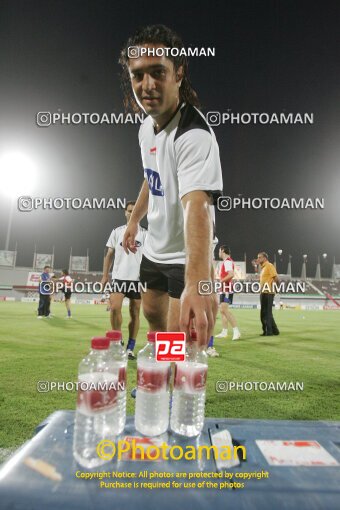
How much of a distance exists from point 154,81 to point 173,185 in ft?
1.68

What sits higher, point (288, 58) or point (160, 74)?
point (288, 58)

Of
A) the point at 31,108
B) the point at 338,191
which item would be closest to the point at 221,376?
the point at 31,108

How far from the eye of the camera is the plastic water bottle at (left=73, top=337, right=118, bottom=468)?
3.65 ft

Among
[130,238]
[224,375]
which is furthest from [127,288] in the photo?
[130,238]

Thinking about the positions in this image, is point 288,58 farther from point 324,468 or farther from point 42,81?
point 324,468

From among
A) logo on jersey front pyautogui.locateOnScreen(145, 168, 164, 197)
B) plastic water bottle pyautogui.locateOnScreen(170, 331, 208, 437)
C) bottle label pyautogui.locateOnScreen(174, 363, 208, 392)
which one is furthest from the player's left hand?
logo on jersey front pyautogui.locateOnScreen(145, 168, 164, 197)

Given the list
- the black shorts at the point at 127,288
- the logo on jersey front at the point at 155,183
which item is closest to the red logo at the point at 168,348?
the logo on jersey front at the point at 155,183

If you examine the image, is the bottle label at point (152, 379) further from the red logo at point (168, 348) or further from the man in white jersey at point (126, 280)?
the man in white jersey at point (126, 280)

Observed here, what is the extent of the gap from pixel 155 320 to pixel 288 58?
15.6ft

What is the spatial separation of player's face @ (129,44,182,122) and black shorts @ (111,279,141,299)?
2.64 meters

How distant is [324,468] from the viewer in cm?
107

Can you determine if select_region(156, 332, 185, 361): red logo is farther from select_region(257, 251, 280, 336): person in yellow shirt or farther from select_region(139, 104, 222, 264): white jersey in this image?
select_region(257, 251, 280, 336): person in yellow shirt

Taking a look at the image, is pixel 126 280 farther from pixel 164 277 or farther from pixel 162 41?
pixel 162 41

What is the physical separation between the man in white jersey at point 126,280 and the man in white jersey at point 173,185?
5.87 ft
